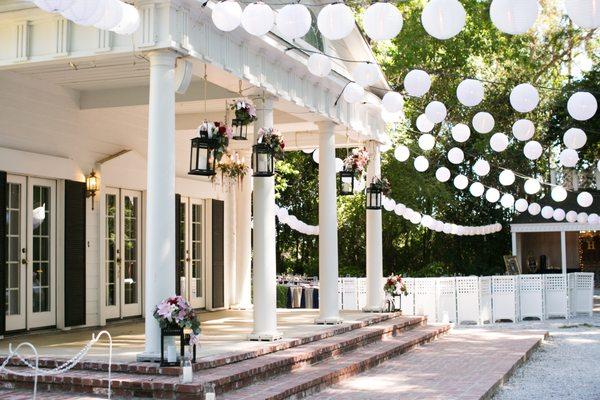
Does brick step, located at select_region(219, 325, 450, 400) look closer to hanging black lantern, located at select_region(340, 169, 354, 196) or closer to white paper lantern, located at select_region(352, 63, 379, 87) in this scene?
hanging black lantern, located at select_region(340, 169, 354, 196)

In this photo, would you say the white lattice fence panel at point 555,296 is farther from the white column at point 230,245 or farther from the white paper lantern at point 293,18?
the white paper lantern at point 293,18

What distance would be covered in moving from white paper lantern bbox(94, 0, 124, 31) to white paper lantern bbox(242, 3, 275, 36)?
4.59 ft

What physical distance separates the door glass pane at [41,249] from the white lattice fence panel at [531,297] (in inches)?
468

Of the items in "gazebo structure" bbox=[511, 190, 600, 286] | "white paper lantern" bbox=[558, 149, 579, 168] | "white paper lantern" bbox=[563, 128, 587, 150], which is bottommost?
"gazebo structure" bbox=[511, 190, 600, 286]

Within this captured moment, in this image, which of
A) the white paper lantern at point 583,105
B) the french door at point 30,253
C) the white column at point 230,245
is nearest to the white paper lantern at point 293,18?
the white paper lantern at point 583,105

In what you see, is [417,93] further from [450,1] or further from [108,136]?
[108,136]

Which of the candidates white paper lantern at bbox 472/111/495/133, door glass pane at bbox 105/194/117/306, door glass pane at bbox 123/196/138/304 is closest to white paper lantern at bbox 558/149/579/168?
white paper lantern at bbox 472/111/495/133

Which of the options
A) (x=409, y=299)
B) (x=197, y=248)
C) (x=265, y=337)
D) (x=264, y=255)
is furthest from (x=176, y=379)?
(x=409, y=299)

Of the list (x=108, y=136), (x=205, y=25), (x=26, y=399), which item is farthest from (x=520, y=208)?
(x=26, y=399)

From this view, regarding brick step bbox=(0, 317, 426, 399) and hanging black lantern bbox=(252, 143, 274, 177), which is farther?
hanging black lantern bbox=(252, 143, 274, 177)

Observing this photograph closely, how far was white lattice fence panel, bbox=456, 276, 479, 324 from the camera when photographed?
1844cm

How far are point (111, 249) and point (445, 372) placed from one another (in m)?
6.25

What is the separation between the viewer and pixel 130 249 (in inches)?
551

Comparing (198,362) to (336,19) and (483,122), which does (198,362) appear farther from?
(483,122)
